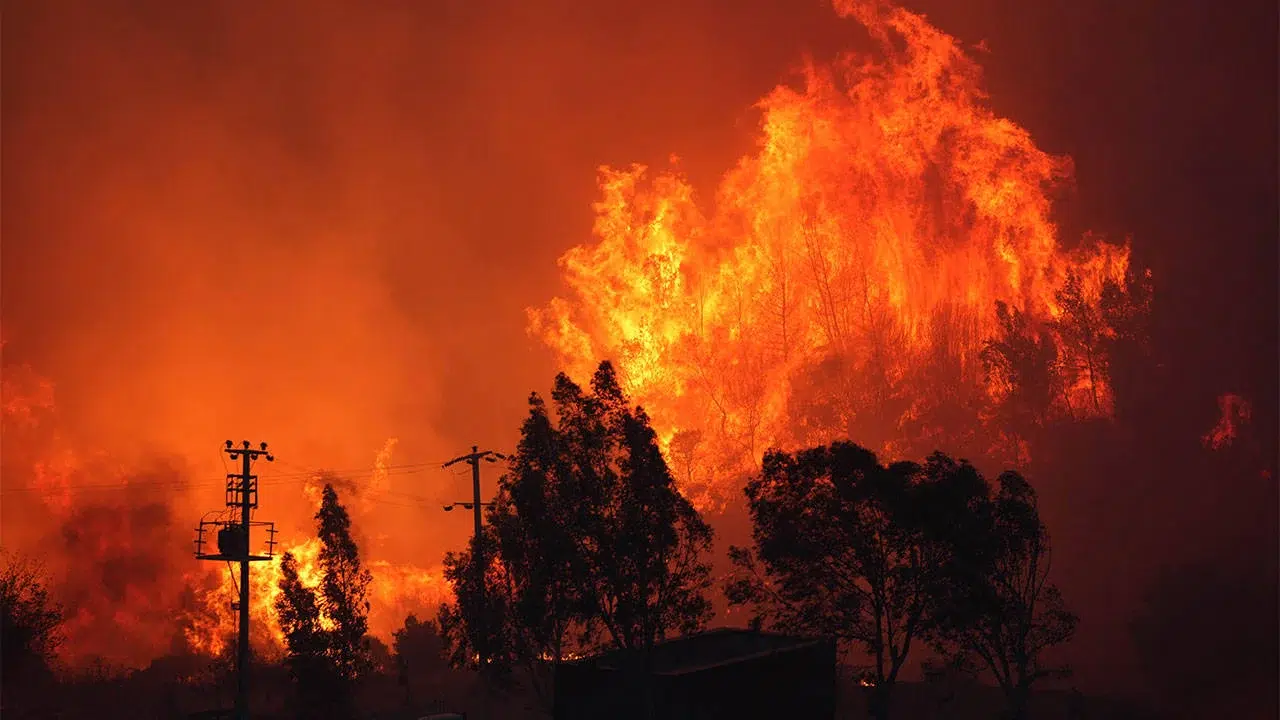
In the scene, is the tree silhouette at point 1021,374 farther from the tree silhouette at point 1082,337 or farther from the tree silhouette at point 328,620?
the tree silhouette at point 328,620

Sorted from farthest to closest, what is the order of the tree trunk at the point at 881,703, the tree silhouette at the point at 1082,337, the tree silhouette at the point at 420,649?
the tree silhouette at the point at 1082,337 < the tree silhouette at the point at 420,649 < the tree trunk at the point at 881,703

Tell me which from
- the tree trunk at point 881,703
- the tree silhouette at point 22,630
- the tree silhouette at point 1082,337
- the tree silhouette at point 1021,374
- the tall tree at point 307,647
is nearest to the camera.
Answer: the tree trunk at point 881,703

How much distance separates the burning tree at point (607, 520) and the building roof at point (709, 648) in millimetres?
3122

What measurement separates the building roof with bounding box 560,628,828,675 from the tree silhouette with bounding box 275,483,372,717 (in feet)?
88.4

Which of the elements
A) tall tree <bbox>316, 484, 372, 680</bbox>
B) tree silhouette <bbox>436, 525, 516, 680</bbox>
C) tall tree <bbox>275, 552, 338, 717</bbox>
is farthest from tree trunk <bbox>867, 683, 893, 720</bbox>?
tall tree <bbox>275, 552, 338, 717</bbox>

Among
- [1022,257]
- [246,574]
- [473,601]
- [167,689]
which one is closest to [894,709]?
[473,601]

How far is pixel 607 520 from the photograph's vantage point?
37.7 metres

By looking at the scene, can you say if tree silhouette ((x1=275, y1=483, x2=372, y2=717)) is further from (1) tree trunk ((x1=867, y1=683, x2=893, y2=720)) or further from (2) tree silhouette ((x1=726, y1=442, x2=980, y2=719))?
(1) tree trunk ((x1=867, y1=683, x2=893, y2=720))

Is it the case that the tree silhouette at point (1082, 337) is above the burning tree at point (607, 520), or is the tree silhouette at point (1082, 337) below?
above

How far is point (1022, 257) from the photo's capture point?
430 ft

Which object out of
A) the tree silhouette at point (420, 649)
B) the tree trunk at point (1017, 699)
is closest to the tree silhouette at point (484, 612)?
the tree trunk at point (1017, 699)

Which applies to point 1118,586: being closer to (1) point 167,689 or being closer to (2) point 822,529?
(2) point 822,529

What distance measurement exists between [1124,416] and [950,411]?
23.9 meters

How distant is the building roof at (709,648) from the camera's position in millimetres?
41188
